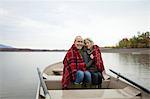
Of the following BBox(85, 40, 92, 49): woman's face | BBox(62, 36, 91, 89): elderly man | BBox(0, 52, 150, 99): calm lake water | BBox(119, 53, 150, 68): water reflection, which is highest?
BBox(85, 40, 92, 49): woman's face

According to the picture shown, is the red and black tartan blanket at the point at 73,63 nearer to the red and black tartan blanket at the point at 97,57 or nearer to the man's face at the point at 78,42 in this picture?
the man's face at the point at 78,42

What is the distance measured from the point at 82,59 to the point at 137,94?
947 millimetres

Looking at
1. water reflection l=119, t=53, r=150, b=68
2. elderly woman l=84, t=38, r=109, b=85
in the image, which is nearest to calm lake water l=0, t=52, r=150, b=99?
water reflection l=119, t=53, r=150, b=68

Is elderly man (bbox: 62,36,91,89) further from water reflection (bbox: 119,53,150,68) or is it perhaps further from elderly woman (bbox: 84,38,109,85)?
water reflection (bbox: 119,53,150,68)

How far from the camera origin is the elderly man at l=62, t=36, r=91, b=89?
4359mm

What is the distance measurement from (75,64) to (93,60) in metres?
0.30

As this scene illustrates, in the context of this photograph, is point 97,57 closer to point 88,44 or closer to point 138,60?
point 88,44

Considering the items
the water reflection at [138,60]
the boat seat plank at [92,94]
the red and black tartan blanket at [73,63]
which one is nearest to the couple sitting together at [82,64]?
the red and black tartan blanket at [73,63]

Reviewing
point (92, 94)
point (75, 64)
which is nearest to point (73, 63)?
point (75, 64)

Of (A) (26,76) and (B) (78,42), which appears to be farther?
(A) (26,76)

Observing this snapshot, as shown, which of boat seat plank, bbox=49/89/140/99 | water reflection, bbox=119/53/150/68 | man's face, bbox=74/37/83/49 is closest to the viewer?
boat seat plank, bbox=49/89/140/99

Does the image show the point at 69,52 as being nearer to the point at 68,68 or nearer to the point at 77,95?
the point at 68,68

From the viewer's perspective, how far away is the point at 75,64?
441 cm

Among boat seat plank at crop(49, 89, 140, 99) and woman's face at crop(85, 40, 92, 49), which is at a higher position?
woman's face at crop(85, 40, 92, 49)
